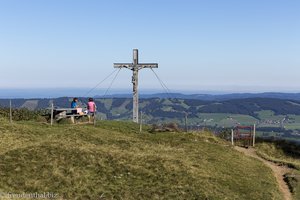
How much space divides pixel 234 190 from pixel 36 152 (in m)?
13.0

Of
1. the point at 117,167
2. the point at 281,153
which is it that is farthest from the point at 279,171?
the point at 117,167

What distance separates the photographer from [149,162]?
28.0 m

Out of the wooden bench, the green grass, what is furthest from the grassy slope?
the wooden bench

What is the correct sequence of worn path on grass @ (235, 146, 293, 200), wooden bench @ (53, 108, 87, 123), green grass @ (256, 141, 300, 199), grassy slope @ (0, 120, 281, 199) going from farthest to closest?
wooden bench @ (53, 108, 87, 123) < green grass @ (256, 141, 300, 199) < worn path on grass @ (235, 146, 293, 200) < grassy slope @ (0, 120, 281, 199)

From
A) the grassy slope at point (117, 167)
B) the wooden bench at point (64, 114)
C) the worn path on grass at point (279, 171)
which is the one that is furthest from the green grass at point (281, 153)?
the wooden bench at point (64, 114)

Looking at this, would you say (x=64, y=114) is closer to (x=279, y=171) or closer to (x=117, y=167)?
(x=117, y=167)

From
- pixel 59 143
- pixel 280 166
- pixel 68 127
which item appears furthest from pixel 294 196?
pixel 68 127

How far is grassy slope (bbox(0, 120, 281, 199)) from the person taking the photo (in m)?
22.9

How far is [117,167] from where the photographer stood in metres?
26.2

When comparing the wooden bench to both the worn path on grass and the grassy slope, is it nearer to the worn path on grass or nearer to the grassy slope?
the grassy slope

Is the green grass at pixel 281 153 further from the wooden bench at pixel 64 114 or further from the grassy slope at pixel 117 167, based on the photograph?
the wooden bench at pixel 64 114

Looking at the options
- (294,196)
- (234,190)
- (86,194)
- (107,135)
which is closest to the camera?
(86,194)

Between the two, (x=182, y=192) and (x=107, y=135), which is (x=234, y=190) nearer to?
(x=182, y=192)

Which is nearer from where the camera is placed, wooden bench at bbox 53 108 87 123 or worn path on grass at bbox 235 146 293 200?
worn path on grass at bbox 235 146 293 200
